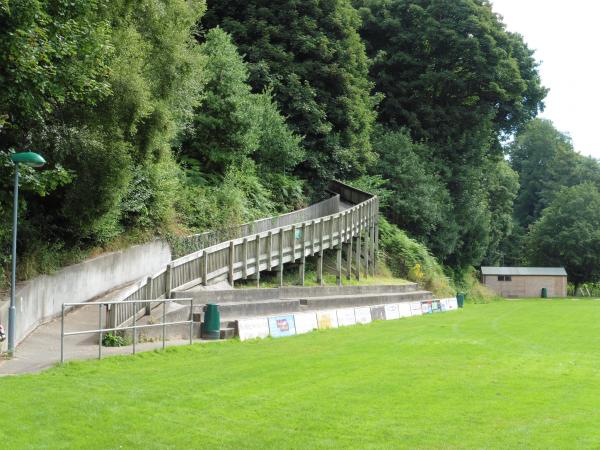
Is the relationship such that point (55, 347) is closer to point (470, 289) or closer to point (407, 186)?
point (407, 186)

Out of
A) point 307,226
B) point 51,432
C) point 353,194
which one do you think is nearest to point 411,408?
point 51,432

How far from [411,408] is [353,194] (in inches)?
1370

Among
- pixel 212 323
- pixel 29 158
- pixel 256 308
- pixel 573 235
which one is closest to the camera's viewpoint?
pixel 29 158

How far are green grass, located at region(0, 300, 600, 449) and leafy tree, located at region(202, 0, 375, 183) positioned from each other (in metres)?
25.1

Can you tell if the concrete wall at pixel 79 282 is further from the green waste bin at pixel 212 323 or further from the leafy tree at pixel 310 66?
the leafy tree at pixel 310 66

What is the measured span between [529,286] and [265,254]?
55184 mm

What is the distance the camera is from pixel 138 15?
22734mm

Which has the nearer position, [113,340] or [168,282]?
[113,340]

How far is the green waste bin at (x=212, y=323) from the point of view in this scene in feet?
Answer: 67.1

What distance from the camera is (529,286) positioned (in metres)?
78.0

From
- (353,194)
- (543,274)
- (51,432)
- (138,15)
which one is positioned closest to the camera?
(51,432)

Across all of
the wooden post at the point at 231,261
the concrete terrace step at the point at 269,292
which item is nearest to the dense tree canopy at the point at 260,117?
the wooden post at the point at 231,261

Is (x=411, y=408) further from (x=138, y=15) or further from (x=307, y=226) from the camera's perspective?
(x=307, y=226)

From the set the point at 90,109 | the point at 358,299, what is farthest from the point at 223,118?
the point at 90,109
